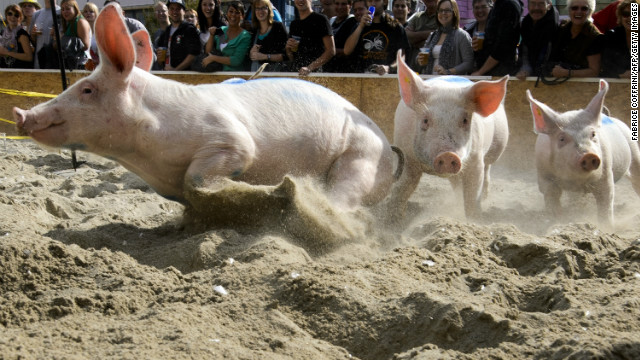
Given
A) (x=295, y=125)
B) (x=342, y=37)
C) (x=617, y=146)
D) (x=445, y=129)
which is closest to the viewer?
(x=295, y=125)

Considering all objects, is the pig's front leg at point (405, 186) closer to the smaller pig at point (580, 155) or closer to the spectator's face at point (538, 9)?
the smaller pig at point (580, 155)

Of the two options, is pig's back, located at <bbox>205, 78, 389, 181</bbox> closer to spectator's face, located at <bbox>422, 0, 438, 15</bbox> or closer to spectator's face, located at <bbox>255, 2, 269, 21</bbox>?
spectator's face, located at <bbox>255, 2, 269, 21</bbox>

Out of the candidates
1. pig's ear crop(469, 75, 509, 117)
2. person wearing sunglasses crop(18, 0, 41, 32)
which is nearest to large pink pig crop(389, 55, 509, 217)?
pig's ear crop(469, 75, 509, 117)

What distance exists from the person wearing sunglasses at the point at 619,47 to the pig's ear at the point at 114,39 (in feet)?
16.6

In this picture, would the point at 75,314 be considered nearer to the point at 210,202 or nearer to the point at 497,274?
the point at 210,202

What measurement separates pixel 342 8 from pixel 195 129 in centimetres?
468

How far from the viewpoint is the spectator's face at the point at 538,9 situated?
Answer: 23.5 ft

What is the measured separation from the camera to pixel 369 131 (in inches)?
168

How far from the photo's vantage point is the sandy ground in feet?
7.09

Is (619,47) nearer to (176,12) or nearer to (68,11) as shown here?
(176,12)

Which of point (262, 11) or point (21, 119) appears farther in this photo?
point (262, 11)

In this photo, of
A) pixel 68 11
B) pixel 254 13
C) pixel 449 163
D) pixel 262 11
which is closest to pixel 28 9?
pixel 68 11

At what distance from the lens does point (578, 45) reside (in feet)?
22.7

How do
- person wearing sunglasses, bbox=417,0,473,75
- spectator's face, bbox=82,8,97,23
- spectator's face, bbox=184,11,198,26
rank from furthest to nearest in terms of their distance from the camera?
spectator's face, bbox=184,11,198,26 < spectator's face, bbox=82,8,97,23 < person wearing sunglasses, bbox=417,0,473,75
